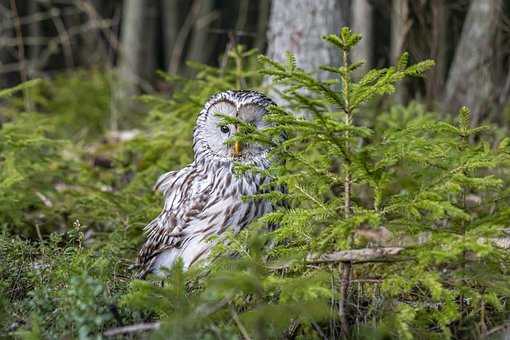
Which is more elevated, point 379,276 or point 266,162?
point 266,162

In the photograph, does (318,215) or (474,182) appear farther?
(318,215)

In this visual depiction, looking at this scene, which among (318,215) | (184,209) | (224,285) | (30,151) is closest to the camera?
(224,285)

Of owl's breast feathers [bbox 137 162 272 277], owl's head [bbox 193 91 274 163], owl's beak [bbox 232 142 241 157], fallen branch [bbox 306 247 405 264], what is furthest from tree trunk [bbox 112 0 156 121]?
fallen branch [bbox 306 247 405 264]

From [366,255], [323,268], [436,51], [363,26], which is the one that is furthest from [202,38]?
[366,255]

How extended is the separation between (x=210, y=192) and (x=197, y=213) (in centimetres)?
16

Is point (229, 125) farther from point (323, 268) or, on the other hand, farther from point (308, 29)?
point (308, 29)

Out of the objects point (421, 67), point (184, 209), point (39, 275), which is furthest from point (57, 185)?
point (421, 67)

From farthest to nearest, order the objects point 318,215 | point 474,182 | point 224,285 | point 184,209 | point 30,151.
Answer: point 30,151 → point 184,209 → point 318,215 → point 474,182 → point 224,285

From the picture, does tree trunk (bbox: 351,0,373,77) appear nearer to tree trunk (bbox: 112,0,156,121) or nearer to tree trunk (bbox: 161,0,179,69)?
tree trunk (bbox: 112,0,156,121)

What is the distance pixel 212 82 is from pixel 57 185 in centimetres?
194

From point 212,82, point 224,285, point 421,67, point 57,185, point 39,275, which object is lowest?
point 57,185

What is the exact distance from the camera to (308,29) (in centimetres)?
645

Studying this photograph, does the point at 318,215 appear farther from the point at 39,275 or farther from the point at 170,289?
the point at 39,275

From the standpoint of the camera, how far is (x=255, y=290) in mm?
3164
